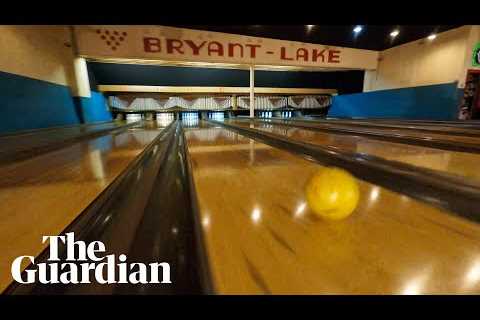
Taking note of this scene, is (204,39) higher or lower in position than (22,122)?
higher

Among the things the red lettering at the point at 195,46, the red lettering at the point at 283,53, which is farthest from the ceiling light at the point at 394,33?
the red lettering at the point at 195,46

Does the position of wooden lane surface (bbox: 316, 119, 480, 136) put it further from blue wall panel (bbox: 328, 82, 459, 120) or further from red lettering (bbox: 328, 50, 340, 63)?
red lettering (bbox: 328, 50, 340, 63)

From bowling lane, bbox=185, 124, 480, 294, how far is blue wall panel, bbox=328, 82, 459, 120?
18.2 ft

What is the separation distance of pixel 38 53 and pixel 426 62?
24.4 feet

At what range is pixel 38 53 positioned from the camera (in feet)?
11.5

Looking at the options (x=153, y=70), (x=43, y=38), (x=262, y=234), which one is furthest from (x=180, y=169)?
(x=153, y=70)

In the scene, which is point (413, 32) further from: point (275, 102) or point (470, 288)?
point (470, 288)

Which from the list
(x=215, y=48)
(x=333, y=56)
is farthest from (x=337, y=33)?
(x=215, y=48)

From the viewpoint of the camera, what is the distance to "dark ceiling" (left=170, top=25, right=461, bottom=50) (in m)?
5.16

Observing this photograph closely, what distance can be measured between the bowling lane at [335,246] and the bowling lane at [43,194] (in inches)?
13.7

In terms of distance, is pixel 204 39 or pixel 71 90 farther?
pixel 204 39

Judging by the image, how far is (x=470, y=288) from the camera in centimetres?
34

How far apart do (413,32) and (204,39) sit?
4.73m
